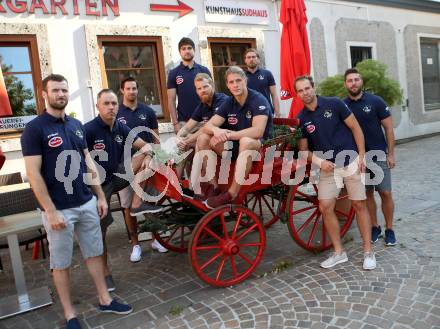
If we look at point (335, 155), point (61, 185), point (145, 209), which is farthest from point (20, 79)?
point (335, 155)

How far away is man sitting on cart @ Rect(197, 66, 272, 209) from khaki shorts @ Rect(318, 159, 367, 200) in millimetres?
720

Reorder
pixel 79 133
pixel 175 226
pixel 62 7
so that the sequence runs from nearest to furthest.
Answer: pixel 79 133 → pixel 175 226 → pixel 62 7

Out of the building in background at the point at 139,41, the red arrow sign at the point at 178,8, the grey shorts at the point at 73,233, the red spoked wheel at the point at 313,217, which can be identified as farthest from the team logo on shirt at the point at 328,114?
the red arrow sign at the point at 178,8

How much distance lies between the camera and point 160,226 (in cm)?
378

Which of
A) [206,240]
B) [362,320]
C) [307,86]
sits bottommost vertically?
[362,320]

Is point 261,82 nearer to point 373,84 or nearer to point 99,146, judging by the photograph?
point 99,146

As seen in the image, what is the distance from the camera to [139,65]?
27.1ft

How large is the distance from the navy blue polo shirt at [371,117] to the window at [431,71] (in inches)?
451

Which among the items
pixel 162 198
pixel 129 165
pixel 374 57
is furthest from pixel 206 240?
pixel 374 57

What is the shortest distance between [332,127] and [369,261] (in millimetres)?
1298

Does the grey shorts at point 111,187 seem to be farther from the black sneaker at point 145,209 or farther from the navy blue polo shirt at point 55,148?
the navy blue polo shirt at point 55,148

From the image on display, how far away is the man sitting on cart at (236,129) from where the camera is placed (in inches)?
152

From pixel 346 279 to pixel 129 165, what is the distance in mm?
2318

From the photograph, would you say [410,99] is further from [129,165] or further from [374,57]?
[129,165]
